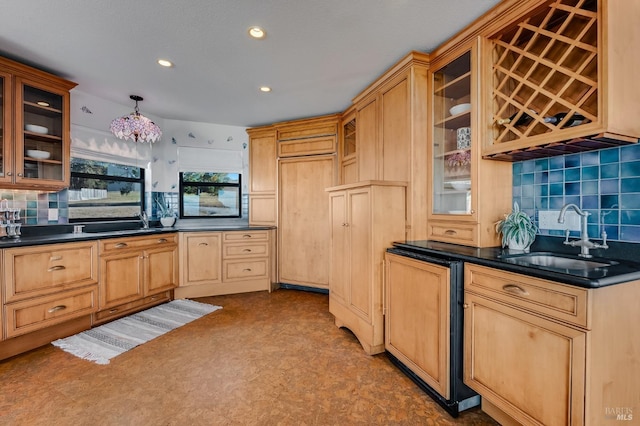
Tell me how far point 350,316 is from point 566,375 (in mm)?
1614

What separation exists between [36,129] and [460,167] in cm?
378

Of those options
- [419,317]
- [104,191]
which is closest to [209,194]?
[104,191]

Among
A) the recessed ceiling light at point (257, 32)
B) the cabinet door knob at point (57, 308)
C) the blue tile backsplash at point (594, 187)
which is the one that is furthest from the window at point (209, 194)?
the blue tile backsplash at point (594, 187)

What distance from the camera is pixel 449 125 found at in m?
2.34

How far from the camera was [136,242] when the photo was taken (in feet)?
10.6

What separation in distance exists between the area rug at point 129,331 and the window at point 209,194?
1492 millimetres

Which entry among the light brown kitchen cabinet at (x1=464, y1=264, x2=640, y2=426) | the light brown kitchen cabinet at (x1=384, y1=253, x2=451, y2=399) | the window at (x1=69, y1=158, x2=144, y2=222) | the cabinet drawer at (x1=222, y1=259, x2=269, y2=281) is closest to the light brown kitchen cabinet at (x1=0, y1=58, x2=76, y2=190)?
the window at (x1=69, y1=158, x2=144, y2=222)

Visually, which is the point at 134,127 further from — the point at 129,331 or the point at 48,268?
the point at 129,331

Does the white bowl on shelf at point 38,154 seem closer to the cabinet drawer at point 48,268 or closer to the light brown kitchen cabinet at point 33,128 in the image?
the light brown kitchen cabinet at point 33,128

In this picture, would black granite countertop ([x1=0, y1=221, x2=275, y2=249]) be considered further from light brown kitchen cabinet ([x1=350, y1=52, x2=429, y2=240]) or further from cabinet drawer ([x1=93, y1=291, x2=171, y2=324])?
light brown kitchen cabinet ([x1=350, y1=52, x2=429, y2=240])

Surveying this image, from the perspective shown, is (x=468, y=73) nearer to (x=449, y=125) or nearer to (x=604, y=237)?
(x=449, y=125)

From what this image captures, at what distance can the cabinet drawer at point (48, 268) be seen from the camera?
2.27 metres

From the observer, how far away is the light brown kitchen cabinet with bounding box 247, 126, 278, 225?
4.33 meters

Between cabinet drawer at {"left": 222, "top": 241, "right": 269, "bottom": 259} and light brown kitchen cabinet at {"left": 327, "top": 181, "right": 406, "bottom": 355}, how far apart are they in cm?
172
